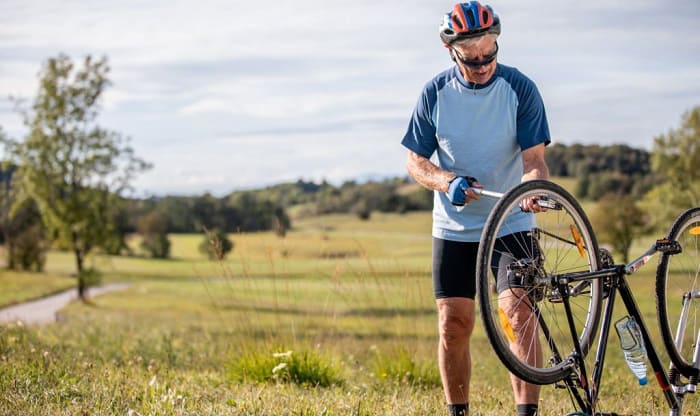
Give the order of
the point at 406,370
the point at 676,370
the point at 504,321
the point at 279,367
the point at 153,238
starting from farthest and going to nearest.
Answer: the point at 153,238
the point at 406,370
the point at 279,367
the point at 676,370
the point at 504,321

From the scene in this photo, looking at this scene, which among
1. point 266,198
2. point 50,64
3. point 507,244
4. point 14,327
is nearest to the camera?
point 507,244

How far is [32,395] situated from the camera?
4.88 meters

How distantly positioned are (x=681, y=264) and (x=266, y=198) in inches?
3687

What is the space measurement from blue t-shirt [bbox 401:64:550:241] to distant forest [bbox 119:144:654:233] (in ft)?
146

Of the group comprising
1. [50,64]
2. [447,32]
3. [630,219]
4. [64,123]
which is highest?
[50,64]

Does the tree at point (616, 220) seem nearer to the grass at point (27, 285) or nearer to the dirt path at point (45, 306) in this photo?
the dirt path at point (45, 306)

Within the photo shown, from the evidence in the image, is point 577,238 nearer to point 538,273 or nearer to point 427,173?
point 538,273

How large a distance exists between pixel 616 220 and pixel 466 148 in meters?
41.3

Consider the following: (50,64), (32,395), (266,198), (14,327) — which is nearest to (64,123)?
(50,64)

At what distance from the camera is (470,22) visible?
172 inches

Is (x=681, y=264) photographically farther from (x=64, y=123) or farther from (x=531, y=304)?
(x=64, y=123)

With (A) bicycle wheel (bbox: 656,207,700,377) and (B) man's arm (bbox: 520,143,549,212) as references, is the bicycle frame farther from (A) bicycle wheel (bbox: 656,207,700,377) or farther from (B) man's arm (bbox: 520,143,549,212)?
(B) man's arm (bbox: 520,143,549,212)

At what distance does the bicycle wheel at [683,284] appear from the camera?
463cm

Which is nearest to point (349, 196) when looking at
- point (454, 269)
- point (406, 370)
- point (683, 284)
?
point (406, 370)
